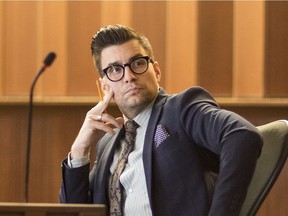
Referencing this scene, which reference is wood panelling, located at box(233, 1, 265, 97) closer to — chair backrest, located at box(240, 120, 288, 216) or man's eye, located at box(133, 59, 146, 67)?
man's eye, located at box(133, 59, 146, 67)

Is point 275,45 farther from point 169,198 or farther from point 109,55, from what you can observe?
point 169,198

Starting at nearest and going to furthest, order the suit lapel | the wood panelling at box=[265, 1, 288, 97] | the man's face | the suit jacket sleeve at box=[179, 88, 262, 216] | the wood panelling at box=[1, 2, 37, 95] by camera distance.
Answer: the suit jacket sleeve at box=[179, 88, 262, 216] < the suit lapel < the man's face < the wood panelling at box=[265, 1, 288, 97] < the wood panelling at box=[1, 2, 37, 95]

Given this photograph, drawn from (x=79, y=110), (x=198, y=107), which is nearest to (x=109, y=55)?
(x=198, y=107)

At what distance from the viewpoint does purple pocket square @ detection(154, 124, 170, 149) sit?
5.84ft

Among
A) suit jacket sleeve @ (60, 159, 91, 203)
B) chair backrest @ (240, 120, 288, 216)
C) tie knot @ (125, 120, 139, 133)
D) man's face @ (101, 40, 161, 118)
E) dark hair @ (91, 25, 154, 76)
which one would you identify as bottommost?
suit jacket sleeve @ (60, 159, 91, 203)

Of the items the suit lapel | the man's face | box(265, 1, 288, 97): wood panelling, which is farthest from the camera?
box(265, 1, 288, 97): wood panelling

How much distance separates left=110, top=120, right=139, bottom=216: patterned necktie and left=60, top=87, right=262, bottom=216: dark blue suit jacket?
0.05 m

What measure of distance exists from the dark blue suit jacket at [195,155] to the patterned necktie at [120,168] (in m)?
0.05

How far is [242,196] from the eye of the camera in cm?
150

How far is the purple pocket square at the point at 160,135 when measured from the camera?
178 cm

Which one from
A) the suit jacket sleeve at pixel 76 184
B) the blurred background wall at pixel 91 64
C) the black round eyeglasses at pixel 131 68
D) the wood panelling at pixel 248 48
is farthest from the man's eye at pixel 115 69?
the wood panelling at pixel 248 48

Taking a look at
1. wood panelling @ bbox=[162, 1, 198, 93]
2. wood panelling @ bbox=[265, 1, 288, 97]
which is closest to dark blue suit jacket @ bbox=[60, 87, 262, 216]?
wood panelling @ bbox=[162, 1, 198, 93]

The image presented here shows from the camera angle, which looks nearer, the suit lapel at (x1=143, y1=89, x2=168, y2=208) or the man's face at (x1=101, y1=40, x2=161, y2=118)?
the suit lapel at (x1=143, y1=89, x2=168, y2=208)

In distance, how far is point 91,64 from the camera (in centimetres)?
280
